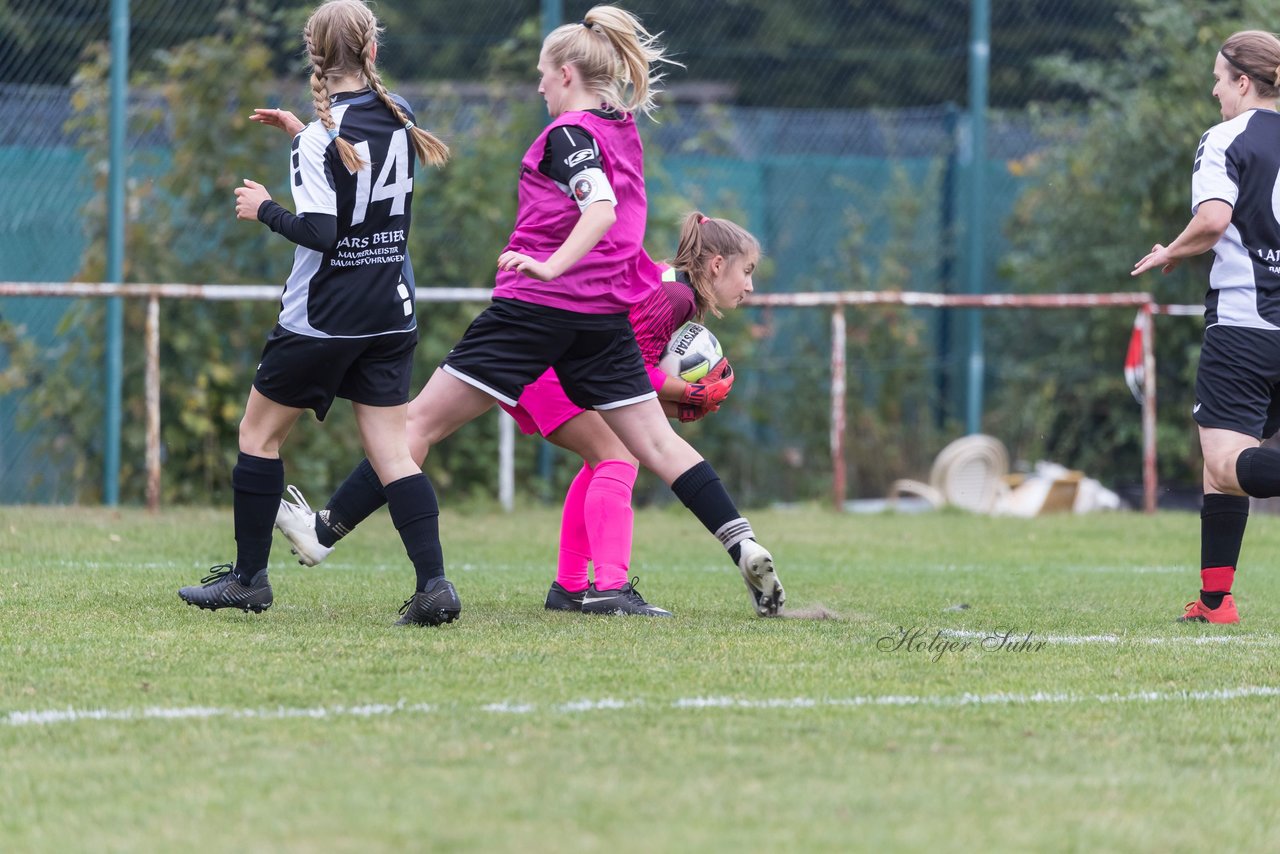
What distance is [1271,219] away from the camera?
5.27m

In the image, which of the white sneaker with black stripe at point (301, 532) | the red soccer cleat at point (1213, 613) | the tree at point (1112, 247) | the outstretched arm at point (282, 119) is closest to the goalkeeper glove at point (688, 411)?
the white sneaker with black stripe at point (301, 532)

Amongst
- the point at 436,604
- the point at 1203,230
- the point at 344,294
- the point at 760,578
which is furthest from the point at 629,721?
the point at 1203,230

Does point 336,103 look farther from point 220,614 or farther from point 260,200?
point 220,614

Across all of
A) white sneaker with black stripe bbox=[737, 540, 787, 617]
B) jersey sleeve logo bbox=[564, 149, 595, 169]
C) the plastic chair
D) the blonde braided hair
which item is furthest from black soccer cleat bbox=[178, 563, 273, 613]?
the plastic chair

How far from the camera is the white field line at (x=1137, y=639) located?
4.74 metres

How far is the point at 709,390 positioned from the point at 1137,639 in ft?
5.02

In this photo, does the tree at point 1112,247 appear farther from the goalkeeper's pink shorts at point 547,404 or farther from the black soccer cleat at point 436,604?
the black soccer cleat at point 436,604

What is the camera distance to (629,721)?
344 centimetres

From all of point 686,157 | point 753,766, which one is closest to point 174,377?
point 686,157

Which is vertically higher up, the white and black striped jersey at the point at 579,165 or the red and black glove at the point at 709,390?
the white and black striped jersey at the point at 579,165

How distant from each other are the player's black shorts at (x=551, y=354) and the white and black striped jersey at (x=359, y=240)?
0.32 metres

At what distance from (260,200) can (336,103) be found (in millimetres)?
342

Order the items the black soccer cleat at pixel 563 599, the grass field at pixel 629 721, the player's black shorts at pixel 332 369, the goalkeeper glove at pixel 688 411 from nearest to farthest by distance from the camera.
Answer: the grass field at pixel 629 721, the player's black shorts at pixel 332 369, the black soccer cleat at pixel 563 599, the goalkeeper glove at pixel 688 411

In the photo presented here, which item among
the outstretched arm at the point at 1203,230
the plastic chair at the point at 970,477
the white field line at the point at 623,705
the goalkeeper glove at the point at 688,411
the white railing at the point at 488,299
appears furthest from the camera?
the plastic chair at the point at 970,477
